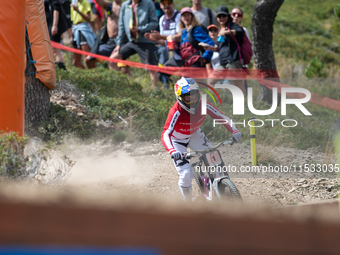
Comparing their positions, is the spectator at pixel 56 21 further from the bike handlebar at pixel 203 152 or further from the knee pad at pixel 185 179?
the bike handlebar at pixel 203 152

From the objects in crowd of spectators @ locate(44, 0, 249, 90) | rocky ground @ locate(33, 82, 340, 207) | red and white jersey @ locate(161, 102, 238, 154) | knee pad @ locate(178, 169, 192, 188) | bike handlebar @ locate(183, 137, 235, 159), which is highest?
crowd of spectators @ locate(44, 0, 249, 90)

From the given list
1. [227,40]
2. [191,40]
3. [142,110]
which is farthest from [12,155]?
[227,40]

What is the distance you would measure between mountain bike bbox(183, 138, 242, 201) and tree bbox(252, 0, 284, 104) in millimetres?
5581

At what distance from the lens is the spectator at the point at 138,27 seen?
964cm

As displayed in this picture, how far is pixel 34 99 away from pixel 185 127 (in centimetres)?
333

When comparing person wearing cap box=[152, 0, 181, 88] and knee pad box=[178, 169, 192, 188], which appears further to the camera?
person wearing cap box=[152, 0, 181, 88]

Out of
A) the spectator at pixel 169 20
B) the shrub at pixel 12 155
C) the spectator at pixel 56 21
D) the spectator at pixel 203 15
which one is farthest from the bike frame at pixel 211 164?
the spectator at pixel 56 21

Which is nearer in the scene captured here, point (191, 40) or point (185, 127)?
point (185, 127)

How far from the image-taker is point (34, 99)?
23.6 feet

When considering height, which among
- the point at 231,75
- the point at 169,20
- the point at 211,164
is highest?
the point at 169,20

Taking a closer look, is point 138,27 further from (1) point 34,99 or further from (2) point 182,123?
(2) point 182,123

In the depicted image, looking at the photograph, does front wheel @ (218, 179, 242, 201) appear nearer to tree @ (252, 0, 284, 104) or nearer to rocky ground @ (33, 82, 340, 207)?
rocky ground @ (33, 82, 340, 207)

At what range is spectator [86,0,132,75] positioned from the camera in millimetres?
10633

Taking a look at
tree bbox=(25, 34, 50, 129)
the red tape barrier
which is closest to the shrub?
tree bbox=(25, 34, 50, 129)
